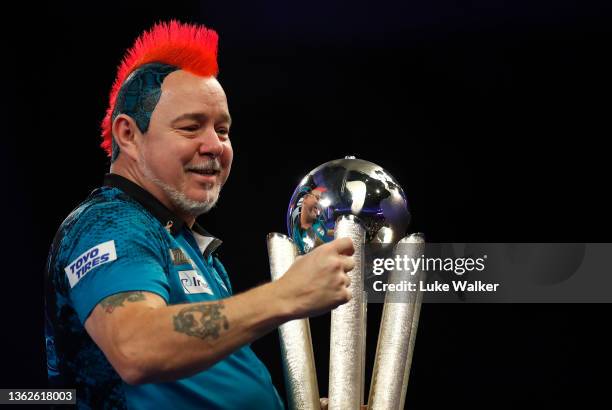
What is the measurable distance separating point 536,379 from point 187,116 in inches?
67.4

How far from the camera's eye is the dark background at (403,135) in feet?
8.54

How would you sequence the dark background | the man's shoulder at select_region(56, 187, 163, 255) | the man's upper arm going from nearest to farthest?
the man's upper arm
the man's shoulder at select_region(56, 187, 163, 255)
the dark background

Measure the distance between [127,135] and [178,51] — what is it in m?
0.20

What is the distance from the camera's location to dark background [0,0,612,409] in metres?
2.60

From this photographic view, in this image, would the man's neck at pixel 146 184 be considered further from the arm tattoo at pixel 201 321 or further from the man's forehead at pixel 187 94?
the arm tattoo at pixel 201 321

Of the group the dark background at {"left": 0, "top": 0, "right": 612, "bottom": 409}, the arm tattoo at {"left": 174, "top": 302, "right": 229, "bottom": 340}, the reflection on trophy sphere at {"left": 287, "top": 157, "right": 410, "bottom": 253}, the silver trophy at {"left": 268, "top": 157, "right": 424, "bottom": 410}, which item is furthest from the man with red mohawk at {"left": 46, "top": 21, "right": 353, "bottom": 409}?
the dark background at {"left": 0, "top": 0, "right": 612, "bottom": 409}

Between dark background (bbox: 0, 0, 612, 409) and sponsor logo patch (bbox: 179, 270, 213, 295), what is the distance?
4.35 ft

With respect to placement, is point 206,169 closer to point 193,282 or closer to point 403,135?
point 193,282

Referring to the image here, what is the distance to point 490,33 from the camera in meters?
2.81

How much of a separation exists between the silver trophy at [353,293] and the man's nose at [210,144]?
0.60 ft

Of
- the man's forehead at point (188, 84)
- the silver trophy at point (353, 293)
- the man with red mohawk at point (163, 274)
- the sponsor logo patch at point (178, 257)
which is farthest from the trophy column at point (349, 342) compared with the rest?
the man's forehead at point (188, 84)

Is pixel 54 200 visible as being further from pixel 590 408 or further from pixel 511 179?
pixel 590 408

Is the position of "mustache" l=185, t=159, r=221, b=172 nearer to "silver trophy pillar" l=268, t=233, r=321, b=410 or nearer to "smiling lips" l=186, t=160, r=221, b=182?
"smiling lips" l=186, t=160, r=221, b=182

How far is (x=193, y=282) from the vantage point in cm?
139
